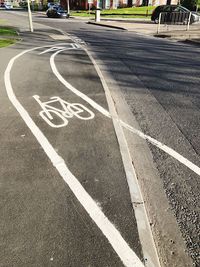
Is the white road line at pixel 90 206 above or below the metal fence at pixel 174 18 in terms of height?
below

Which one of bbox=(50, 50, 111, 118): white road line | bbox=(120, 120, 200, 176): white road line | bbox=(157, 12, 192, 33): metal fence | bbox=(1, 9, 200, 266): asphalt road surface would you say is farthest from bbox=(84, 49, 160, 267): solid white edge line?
bbox=(157, 12, 192, 33): metal fence

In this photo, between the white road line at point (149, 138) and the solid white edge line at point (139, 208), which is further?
the white road line at point (149, 138)

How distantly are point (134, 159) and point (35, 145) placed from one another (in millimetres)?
1755

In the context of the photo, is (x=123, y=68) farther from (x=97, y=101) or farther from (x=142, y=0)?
(x=142, y=0)

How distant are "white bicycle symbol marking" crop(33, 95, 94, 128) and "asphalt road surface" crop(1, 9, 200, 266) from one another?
11 centimetres

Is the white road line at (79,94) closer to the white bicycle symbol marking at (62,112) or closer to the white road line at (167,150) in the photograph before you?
the white bicycle symbol marking at (62,112)

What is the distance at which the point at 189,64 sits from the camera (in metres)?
11.7

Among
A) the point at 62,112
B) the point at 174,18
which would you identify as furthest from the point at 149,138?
the point at 174,18

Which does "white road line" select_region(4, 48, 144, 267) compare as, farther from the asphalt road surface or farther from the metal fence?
the metal fence

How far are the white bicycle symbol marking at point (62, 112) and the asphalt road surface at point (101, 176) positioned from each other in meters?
0.11

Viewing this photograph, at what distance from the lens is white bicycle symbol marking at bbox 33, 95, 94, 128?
247 inches

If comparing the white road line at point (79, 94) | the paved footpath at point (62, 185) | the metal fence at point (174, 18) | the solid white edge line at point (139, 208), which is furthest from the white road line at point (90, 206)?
the metal fence at point (174, 18)

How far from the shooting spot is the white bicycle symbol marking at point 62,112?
6.27 metres

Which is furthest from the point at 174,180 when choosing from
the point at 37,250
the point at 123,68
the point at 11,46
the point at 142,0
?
the point at 142,0
